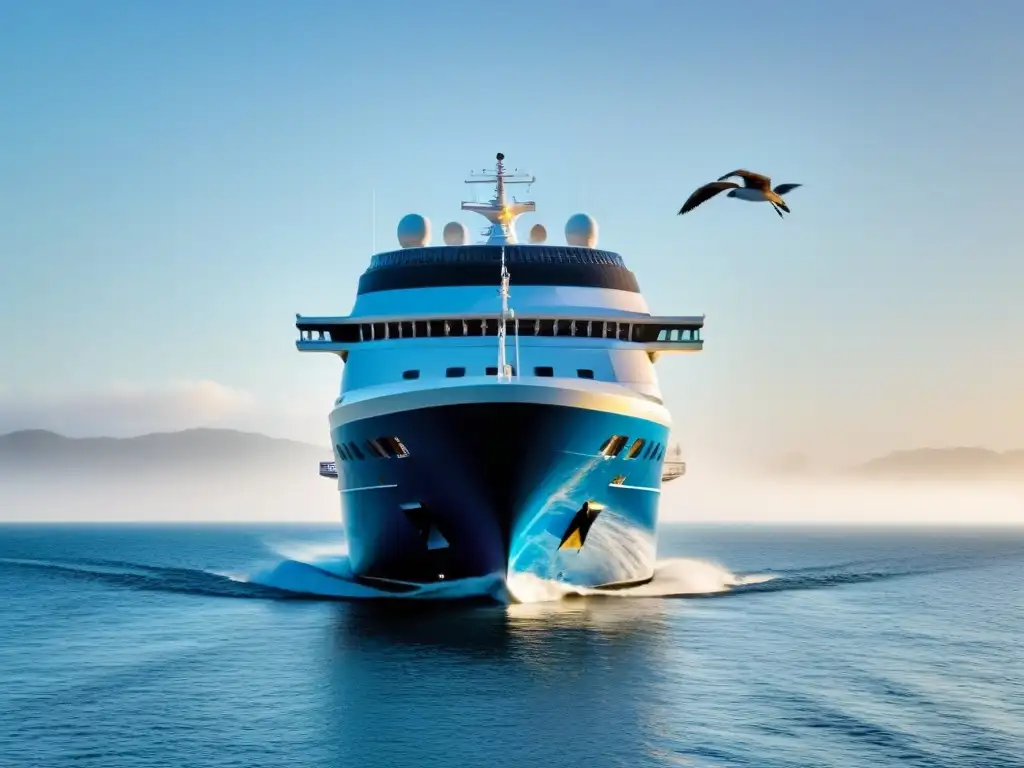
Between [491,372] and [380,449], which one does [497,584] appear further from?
[491,372]

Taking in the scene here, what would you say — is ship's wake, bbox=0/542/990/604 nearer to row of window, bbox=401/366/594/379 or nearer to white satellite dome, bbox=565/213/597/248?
row of window, bbox=401/366/594/379

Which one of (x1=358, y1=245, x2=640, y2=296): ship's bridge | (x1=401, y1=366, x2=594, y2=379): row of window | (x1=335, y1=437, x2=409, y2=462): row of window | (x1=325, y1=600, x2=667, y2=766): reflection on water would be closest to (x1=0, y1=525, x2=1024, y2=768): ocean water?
(x1=325, y1=600, x2=667, y2=766): reflection on water

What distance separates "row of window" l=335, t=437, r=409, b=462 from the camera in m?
34.5

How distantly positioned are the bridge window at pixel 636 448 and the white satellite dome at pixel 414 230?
1510 centimetres

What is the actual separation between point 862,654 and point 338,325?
20.5 m

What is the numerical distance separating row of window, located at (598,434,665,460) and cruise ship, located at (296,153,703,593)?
0.21ft

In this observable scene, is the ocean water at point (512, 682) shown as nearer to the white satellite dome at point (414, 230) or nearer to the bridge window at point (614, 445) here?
the bridge window at point (614, 445)

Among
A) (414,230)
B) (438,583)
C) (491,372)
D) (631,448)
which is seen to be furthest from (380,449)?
(414,230)

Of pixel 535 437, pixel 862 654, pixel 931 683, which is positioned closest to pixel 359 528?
pixel 535 437

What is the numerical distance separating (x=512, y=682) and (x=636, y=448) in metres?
11.7

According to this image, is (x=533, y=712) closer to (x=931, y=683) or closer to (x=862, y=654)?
(x=931, y=683)

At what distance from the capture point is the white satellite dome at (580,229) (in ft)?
160

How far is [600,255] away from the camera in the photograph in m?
44.0

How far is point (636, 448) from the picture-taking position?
3688 cm
